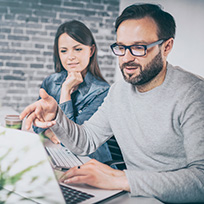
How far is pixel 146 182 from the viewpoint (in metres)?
0.80

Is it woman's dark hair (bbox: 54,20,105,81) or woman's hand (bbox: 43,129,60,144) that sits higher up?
woman's dark hair (bbox: 54,20,105,81)

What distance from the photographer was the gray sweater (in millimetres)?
810

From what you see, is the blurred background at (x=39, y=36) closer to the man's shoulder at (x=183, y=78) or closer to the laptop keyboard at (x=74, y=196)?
the man's shoulder at (x=183, y=78)

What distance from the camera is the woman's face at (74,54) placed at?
230cm

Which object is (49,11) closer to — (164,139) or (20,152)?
(164,139)

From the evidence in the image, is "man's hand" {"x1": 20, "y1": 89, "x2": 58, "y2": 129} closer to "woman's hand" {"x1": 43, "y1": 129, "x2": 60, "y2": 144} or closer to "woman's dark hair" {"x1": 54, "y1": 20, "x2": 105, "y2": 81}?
"woman's hand" {"x1": 43, "y1": 129, "x2": 60, "y2": 144}

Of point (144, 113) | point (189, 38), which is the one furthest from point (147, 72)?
point (189, 38)

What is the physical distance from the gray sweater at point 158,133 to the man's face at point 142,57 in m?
0.07

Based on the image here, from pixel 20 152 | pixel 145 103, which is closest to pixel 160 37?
pixel 145 103

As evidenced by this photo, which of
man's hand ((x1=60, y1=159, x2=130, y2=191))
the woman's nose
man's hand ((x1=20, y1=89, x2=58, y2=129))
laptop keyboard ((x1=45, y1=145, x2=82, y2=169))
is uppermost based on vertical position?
the woman's nose

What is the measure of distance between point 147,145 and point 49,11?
111 inches

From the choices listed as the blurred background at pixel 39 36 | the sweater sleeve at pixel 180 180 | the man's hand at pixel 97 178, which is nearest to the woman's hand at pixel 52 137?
the man's hand at pixel 97 178

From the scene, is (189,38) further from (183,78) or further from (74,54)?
(183,78)

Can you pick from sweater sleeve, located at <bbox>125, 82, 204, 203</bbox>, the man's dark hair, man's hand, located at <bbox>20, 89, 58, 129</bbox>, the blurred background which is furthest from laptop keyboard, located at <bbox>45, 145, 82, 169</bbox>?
the blurred background
